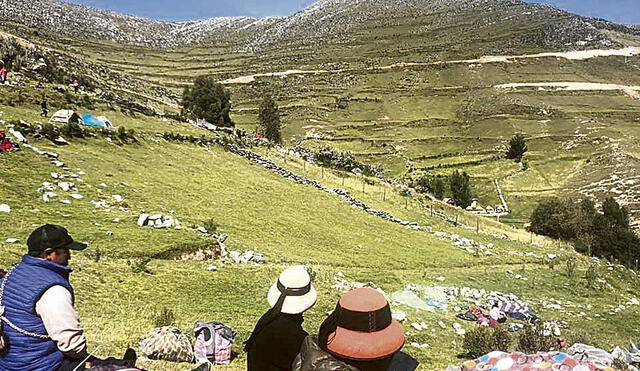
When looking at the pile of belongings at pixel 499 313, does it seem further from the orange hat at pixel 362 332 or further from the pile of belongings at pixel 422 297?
the orange hat at pixel 362 332

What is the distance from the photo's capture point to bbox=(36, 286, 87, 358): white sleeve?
5.16 meters

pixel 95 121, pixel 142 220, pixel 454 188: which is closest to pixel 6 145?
pixel 142 220

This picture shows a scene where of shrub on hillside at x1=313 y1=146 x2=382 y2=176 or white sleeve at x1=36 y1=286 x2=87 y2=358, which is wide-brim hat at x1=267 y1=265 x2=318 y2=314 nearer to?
white sleeve at x1=36 y1=286 x2=87 y2=358

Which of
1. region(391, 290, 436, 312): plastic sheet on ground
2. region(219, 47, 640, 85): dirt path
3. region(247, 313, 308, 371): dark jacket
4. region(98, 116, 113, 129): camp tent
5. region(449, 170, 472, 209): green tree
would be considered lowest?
region(449, 170, 472, 209): green tree

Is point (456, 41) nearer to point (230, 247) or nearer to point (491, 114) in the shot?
point (491, 114)

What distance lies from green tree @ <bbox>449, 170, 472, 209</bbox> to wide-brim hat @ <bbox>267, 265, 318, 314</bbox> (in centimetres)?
6316

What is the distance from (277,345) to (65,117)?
2902 centimetres

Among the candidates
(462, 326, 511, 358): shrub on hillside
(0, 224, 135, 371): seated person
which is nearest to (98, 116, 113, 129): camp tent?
(462, 326, 511, 358): shrub on hillside

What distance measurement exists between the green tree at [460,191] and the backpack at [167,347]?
60556 millimetres

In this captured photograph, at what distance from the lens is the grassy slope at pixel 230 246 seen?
12.1 metres

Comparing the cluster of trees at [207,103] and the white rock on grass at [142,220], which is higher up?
the cluster of trees at [207,103]

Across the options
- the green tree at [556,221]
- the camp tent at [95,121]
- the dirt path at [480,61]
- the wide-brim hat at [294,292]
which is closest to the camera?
the wide-brim hat at [294,292]

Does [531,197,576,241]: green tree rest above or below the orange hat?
below

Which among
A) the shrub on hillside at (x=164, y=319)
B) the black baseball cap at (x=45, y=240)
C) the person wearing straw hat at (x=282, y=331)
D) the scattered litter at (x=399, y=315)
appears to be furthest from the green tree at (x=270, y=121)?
the person wearing straw hat at (x=282, y=331)
